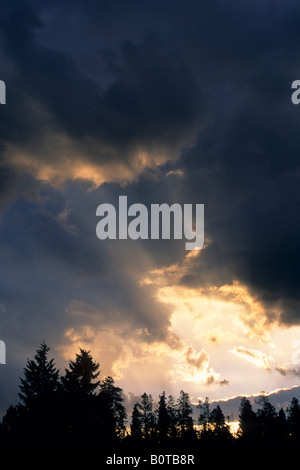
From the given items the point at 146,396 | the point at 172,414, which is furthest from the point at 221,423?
the point at 146,396

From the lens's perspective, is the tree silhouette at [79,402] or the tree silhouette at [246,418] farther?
the tree silhouette at [246,418]

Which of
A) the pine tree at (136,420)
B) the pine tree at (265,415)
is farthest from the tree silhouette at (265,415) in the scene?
the pine tree at (136,420)

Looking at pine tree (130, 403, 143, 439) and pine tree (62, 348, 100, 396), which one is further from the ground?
pine tree (62, 348, 100, 396)

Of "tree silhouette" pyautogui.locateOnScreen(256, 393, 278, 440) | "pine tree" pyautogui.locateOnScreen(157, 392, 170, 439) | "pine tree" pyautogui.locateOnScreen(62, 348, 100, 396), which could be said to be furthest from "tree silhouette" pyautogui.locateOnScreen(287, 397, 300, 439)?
"pine tree" pyautogui.locateOnScreen(62, 348, 100, 396)

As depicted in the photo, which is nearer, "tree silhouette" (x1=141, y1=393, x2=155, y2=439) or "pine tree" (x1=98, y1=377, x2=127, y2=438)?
"pine tree" (x1=98, y1=377, x2=127, y2=438)

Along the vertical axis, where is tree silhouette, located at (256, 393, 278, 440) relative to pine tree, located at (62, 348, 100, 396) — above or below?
below

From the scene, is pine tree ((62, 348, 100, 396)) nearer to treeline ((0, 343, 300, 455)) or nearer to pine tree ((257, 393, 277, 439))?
treeline ((0, 343, 300, 455))

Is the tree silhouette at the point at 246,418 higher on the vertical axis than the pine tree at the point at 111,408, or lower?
lower

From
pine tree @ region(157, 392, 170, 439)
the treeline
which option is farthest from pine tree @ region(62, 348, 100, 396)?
pine tree @ region(157, 392, 170, 439)

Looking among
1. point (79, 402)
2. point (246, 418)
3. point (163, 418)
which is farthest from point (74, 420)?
point (246, 418)

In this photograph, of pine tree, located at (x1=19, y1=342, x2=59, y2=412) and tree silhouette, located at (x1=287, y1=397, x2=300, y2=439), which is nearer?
pine tree, located at (x1=19, y1=342, x2=59, y2=412)

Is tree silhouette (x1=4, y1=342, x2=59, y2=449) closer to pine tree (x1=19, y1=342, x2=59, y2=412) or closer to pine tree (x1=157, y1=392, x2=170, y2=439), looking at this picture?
pine tree (x1=19, y1=342, x2=59, y2=412)

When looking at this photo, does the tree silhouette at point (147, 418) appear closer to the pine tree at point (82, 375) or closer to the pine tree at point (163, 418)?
the pine tree at point (163, 418)
